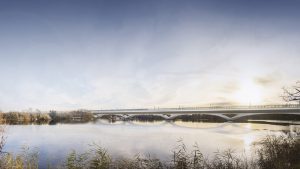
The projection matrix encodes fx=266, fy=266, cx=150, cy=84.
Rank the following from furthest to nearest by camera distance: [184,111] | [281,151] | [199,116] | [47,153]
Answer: [199,116] → [184,111] → [47,153] → [281,151]

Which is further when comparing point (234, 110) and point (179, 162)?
point (234, 110)

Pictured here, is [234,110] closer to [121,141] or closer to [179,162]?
[121,141]

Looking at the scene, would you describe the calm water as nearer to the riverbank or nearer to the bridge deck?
the riverbank

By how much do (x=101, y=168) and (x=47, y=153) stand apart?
13.6m

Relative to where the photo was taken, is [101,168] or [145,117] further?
[145,117]

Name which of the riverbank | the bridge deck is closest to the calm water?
the riverbank

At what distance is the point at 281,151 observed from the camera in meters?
15.5

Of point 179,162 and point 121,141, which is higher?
point 179,162

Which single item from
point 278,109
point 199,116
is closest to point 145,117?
point 199,116

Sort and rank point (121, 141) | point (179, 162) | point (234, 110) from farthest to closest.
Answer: point (234, 110) → point (121, 141) → point (179, 162)

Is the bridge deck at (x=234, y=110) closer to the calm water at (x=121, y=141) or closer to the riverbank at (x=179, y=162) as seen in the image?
the calm water at (x=121, y=141)

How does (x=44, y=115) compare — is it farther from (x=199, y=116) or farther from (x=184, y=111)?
(x=199, y=116)

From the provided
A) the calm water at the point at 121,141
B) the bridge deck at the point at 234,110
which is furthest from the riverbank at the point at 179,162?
the bridge deck at the point at 234,110

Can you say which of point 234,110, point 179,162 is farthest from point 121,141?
point 234,110
